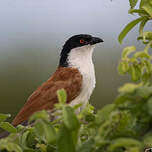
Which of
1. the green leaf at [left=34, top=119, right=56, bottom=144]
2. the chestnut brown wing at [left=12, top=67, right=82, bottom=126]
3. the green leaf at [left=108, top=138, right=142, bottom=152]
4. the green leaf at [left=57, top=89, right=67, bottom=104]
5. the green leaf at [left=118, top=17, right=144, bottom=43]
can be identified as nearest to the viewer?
the green leaf at [left=108, top=138, right=142, bottom=152]

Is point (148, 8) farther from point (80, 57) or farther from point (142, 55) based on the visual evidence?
point (80, 57)

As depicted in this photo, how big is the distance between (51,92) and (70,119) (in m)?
2.27

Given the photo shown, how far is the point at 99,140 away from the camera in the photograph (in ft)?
2.31

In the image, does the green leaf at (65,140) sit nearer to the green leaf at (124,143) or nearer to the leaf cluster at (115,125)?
the leaf cluster at (115,125)

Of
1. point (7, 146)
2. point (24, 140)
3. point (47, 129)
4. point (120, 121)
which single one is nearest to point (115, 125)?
point (120, 121)

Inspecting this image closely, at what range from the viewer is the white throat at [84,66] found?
3.15 meters

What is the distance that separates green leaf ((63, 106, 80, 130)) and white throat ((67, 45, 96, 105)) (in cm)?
220

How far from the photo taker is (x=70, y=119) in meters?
0.74

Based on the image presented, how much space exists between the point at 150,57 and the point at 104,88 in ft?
15.6

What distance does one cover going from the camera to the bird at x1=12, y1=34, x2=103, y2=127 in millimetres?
2922

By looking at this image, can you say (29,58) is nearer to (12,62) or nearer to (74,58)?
(12,62)

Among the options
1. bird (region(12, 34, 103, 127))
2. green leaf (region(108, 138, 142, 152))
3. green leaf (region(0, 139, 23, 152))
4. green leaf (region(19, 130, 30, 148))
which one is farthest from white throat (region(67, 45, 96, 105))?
green leaf (region(108, 138, 142, 152))

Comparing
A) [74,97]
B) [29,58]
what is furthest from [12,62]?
[74,97]

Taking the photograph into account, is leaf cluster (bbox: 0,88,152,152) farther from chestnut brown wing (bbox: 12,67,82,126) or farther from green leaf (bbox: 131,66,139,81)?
chestnut brown wing (bbox: 12,67,82,126)
